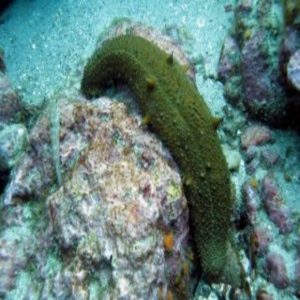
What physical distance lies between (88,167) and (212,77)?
198 cm

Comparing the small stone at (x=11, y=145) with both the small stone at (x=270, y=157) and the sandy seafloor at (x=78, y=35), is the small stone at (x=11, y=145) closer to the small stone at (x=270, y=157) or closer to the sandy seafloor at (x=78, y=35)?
the sandy seafloor at (x=78, y=35)

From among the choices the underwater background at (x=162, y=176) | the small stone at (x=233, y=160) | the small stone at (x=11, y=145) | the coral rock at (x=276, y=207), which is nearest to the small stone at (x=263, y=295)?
the underwater background at (x=162, y=176)

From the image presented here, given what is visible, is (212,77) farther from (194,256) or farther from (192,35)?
(194,256)

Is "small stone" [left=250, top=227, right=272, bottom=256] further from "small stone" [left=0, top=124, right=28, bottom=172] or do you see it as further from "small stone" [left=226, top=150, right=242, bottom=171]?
"small stone" [left=0, top=124, right=28, bottom=172]

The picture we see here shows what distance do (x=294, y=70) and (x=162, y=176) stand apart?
3.96ft

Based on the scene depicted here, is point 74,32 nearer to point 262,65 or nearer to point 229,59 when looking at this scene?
point 229,59

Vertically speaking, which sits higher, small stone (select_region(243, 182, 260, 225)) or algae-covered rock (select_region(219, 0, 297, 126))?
algae-covered rock (select_region(219, 0, 297, 126))

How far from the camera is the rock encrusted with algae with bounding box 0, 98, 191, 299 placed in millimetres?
2482

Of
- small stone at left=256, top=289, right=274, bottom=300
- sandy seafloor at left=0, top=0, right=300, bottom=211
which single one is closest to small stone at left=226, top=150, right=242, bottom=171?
sandy seafloor at left=0, top=0, right=300, bottom=211

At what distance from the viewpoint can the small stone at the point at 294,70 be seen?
301 cm

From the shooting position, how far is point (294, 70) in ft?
9.89

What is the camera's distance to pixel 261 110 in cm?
375

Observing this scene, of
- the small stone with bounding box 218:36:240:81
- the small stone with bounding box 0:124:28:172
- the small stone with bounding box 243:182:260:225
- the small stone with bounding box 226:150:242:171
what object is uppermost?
the small stone with bounding box 218:36:240:81

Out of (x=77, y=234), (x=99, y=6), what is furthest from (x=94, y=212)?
(x=99, y=6)
